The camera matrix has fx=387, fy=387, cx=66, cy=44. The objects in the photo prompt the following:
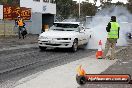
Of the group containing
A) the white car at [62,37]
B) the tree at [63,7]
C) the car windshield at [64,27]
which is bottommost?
the white car at [62,37]

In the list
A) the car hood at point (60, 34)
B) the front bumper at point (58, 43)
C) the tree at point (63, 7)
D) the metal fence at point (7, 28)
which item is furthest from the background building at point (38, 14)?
the tree at point (63, 7)

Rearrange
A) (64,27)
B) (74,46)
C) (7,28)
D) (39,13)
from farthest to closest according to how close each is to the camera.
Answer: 1. (39,13)
2. (7,28)
3. (64,27)
4. (74,46)

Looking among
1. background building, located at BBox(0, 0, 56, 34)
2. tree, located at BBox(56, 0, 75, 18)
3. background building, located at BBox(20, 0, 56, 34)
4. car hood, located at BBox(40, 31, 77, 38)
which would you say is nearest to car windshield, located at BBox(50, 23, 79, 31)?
car hood, located at BBox(40, 31, 77, 38)

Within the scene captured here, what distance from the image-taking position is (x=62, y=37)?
19.2 metres

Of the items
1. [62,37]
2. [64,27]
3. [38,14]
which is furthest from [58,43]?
[38,14]

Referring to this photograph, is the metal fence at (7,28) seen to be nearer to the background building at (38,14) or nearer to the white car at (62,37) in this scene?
the background building at (38,14)

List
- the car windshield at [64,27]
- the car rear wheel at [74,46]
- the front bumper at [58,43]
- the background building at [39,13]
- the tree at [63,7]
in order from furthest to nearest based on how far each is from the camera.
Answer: the tree at [63,7]
the background building at [39,13]
the car windshield at [64,27]
the car rear wheel at [74,46]
the front bumper at [58,43]

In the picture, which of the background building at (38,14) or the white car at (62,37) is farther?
the background building at (38,14)

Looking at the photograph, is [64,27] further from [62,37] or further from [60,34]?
[62,37]

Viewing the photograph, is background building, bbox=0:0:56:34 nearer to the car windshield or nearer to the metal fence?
the metal fence

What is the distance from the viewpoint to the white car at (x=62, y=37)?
1923 cm

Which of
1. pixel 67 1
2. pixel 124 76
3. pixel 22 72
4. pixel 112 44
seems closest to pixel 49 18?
pixel 67 1

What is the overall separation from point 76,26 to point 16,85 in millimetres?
12215

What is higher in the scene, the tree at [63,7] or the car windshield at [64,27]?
the tree at [63,7]
